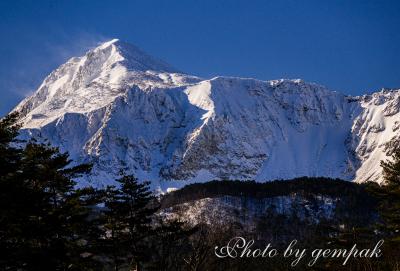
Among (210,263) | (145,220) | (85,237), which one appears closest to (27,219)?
(210,263)

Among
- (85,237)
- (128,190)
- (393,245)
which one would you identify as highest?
(128,190)

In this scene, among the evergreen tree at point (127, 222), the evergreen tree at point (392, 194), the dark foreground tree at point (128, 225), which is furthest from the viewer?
the evergreen tree at point (127, 222)

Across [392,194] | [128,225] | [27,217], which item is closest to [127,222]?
[128,225]

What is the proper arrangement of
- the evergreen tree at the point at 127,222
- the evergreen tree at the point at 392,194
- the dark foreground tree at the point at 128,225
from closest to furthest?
the evergreen tree at the point at 392,194 < the dark foreground tree at the point at 128,225 < the evergreen tree at the point at 127,222

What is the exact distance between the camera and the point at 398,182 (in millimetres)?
37844

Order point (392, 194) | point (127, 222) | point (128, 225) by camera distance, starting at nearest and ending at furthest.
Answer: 1. point (392, 194)
2. point (127, 222)
3. point (128, 225)

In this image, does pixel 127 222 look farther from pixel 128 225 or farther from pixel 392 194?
pixel 392 194

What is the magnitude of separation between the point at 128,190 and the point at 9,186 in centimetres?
1821

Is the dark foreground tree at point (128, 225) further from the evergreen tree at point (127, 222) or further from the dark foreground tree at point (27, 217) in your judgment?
the dark foreground tree at point (27, 217)

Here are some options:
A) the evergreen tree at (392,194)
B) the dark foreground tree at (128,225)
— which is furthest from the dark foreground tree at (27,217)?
the evergreen tree at (392,194)

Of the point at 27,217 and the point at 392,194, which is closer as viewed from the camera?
the point at 27,217

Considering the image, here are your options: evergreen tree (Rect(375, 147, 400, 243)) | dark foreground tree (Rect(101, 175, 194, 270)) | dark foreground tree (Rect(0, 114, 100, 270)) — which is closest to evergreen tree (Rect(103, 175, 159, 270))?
dark foreground tree (Rect(101, 175, 194, 270))

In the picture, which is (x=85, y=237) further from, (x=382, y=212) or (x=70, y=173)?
(x=382, y=212)

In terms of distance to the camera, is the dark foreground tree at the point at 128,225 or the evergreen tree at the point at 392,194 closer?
the evergreen tree at the point at 392,194
